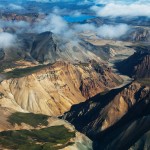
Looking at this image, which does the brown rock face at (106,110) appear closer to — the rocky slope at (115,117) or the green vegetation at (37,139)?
the rocky slope at (115,117)

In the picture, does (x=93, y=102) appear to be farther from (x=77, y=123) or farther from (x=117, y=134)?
(x=117, y=134)

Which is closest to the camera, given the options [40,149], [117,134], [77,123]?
[40,149]

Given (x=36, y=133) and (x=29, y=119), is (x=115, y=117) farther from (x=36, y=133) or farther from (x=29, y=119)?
(x=29, y=119)

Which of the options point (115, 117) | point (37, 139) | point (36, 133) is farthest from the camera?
point (115, 117)

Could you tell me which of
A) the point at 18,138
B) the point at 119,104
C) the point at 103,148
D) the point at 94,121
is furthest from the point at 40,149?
the point at 119,104

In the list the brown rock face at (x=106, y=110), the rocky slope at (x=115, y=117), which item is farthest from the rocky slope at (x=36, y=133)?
the brown rock face at (x=106, y=110)

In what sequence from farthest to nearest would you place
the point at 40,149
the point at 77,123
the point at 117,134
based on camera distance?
the point at 77,123, the point at 117,134, the point at 40,149

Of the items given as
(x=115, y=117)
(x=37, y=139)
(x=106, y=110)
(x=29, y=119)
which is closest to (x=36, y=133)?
(x=37, y=139)
